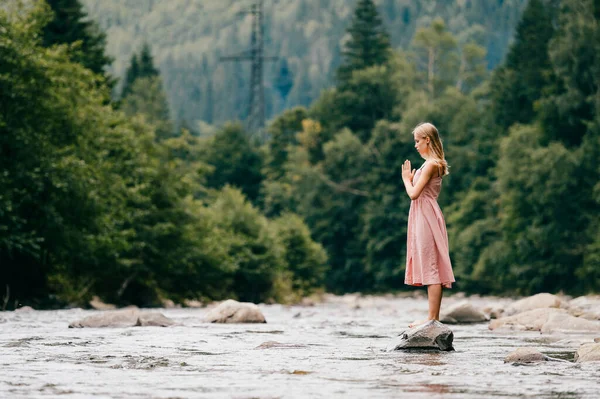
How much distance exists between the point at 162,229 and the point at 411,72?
53.0 m

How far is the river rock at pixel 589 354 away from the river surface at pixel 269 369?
317 mm

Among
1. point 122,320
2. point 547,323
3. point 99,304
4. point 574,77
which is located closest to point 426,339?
point 547,323

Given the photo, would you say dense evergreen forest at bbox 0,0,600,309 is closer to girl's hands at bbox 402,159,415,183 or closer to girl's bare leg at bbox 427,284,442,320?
girl's hands at bbox 402,159,415,183

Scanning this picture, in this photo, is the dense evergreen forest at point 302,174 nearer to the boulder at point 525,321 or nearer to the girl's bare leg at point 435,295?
the boulder at point 525,321

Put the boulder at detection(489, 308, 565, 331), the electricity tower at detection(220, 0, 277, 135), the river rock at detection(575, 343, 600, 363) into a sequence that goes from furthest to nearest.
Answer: the electricity tower at detection(220, 0, 277, 135)
the boulder at detection(489, 308, 565, 331)
the river rock at detection(575, 343, 600, 363)

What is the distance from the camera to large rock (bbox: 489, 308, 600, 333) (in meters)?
15.1

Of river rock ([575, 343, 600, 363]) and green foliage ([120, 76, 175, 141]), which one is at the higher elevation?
green foliage ([120, 76, 175, 141])

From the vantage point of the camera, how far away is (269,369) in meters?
8.41

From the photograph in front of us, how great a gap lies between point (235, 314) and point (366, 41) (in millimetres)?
68501

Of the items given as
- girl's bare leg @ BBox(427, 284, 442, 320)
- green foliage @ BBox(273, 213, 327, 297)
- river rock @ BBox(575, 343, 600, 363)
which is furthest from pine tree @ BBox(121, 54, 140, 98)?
river rock @ BBox(575, 343, 600, 363)

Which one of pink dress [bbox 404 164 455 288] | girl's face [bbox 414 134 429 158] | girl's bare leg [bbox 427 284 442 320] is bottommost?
girl's bare leg [bbox 427 284 442 320]

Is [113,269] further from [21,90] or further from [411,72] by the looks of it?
[411,72]

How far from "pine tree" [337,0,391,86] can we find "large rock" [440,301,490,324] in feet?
213

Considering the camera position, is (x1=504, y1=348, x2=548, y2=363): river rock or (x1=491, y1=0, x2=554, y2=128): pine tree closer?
(x1=504, y1=348, x2=548, y2=363): river rock
